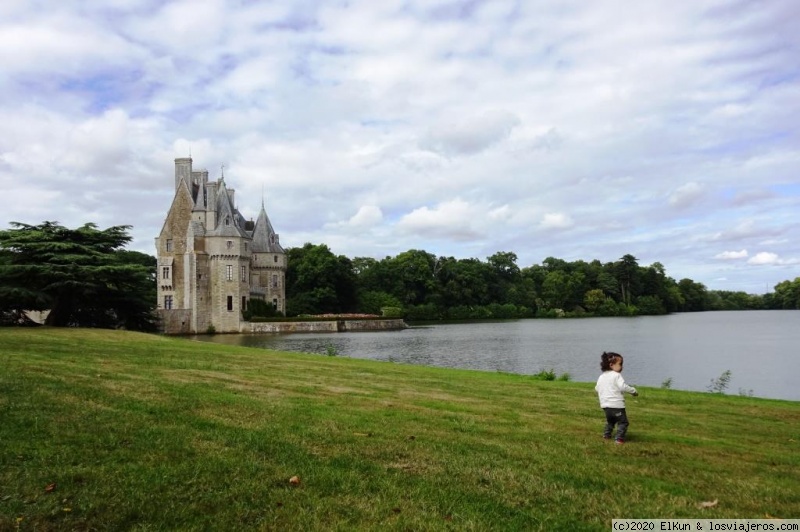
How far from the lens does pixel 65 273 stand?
2836cm

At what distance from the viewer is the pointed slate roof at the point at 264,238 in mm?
68188

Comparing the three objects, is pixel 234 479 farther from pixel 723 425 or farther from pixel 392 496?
pixel 723 425

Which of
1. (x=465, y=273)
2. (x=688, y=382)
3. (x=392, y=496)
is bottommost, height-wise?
(x=688, y=382)

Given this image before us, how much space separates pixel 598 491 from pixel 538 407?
17.7ft

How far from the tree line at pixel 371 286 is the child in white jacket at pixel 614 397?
2639 cm

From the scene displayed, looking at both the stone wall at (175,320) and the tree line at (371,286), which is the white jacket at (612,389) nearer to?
the tree line at (371,286)

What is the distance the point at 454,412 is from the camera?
30.9 ft

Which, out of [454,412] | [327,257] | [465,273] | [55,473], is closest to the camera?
[55,473]

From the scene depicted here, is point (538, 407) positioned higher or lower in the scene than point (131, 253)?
lower

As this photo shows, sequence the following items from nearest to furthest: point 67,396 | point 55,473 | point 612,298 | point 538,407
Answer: point 55,473
point 67,396
point 538,407
point 612,298

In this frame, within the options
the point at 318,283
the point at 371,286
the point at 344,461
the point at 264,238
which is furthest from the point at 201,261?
the point at 344,461

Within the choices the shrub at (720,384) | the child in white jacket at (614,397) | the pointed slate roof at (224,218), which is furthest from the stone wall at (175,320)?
the child in white jacket at (614,397)

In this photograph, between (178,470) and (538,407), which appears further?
(538,407)

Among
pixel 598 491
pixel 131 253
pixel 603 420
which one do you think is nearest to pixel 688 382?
pixel 603 420
